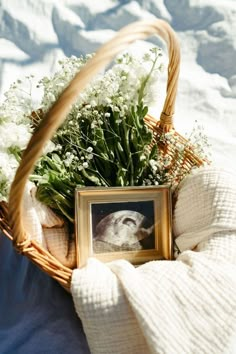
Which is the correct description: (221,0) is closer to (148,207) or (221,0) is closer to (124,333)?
(148,207)

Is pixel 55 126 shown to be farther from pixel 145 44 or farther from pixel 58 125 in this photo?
pixel 145 44

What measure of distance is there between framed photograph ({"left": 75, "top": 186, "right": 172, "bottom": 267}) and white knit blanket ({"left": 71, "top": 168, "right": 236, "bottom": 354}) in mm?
91

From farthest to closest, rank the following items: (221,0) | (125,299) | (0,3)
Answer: (221,0), (0,3), (125,299)

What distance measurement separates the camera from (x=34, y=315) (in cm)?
88

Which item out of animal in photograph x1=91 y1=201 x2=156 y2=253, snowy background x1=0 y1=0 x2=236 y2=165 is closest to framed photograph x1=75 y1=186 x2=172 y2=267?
animal in photograph x1=91 y1=201 x2=156 y2=253

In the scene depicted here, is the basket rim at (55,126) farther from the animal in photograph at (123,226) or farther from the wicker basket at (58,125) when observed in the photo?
the animal in photograph at (123,226)

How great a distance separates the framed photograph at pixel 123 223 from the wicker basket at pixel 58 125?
0.09 meters

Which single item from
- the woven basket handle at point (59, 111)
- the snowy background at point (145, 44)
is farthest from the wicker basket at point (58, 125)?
the snowy background at point (145, 44)

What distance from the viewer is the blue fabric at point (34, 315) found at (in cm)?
84

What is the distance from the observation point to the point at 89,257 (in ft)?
2.85

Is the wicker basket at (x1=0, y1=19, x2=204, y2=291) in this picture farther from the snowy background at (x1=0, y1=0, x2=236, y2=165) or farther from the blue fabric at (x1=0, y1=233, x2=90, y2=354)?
the snowy background at (x1=0, y1=0, x2=236, y2=165)

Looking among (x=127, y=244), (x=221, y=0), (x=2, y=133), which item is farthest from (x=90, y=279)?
(x=221, y=0)

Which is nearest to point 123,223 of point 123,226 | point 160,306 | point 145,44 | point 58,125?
point 123,226

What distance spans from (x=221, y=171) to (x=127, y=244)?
0.69ft
